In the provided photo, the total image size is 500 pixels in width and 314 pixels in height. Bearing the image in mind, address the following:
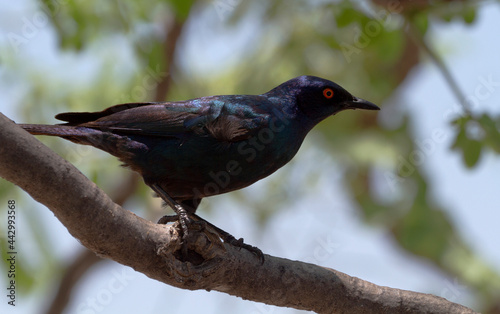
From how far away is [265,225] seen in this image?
713cm

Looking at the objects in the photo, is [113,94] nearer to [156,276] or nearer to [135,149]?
[135,149]

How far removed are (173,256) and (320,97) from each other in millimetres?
1601

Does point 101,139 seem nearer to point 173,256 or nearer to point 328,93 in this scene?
point 173,256

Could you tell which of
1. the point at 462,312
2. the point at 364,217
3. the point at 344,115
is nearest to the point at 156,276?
the point at 462,312

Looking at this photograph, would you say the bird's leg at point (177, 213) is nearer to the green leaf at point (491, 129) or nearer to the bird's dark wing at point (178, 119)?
the bird's dark wing at point (178, 119)

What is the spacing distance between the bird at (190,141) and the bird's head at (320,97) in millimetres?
330

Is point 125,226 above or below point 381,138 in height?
below

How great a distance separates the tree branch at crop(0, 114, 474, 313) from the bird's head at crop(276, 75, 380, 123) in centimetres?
110

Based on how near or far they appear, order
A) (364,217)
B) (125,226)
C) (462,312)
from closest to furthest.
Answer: (125,226), (462,312), (364,217)

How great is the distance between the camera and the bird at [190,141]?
144 inches

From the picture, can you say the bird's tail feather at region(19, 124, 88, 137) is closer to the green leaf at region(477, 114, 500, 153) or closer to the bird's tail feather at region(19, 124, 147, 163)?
the bird's tail feather at region(19, 124, 147, 163)

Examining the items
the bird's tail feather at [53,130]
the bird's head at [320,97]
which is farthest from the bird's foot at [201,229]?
the bird's head at [320,97]

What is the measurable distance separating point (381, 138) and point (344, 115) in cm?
63

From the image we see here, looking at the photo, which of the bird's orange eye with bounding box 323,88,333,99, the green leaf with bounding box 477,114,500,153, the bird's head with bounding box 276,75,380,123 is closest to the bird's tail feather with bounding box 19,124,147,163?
the bird's head with bounding box 276,75,380,123
